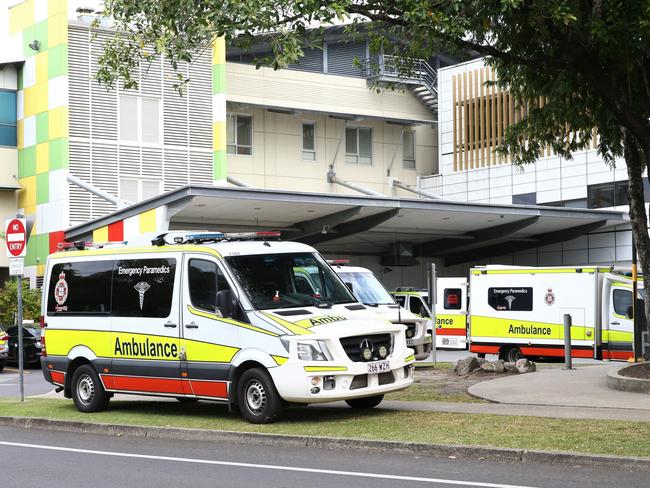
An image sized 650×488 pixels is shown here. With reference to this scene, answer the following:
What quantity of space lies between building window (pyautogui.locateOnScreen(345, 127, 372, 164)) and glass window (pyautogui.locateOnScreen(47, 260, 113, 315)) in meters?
41.1

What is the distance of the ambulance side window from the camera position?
14672 mm

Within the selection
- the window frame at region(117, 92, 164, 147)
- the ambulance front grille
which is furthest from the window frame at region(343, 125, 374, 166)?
the ambulance front grille

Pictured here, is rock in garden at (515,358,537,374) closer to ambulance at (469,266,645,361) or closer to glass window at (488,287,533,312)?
ambulance at (469,266,645,361)

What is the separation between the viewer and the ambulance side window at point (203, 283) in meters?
14.7

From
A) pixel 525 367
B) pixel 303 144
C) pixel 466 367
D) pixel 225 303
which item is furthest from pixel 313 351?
pixel 303 144

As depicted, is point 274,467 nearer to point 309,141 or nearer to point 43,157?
point 43,157

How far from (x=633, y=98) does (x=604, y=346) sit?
1181 centimetres

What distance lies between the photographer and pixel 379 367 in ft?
46.4

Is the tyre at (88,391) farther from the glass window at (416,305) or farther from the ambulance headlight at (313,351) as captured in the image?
the glass window at (416,305)

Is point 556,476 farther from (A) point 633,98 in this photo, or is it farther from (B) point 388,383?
(A) point 633,98

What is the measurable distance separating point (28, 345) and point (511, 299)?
1482 centimetres

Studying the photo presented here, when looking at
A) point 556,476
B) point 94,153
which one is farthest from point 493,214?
point 556,476

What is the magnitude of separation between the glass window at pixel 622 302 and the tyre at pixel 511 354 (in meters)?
2.74

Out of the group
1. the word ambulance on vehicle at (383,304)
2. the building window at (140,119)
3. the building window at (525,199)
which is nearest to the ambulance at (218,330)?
the word ambulance on vehicle at (383,304)
